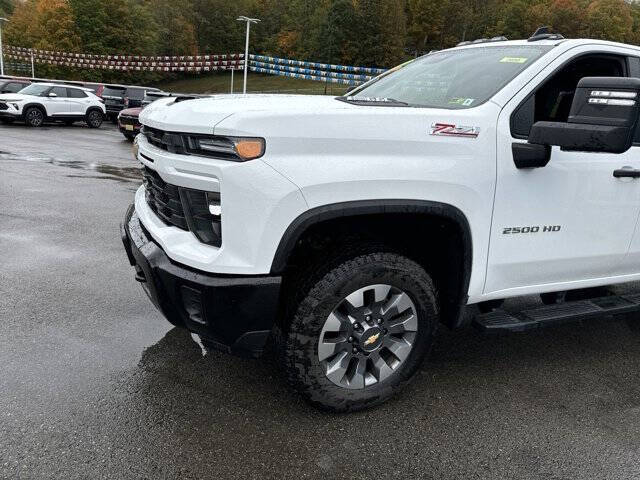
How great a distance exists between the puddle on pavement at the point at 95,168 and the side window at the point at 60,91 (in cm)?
805

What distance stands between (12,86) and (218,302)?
21646 mm

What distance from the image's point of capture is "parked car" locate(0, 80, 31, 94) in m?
19.7

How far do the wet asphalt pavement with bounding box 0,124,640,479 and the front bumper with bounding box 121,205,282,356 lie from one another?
0.50 metres

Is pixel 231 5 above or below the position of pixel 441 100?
above

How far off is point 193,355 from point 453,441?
5.43 feet

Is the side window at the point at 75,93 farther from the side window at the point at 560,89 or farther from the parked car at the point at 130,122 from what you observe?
the side window at the point at 560,89

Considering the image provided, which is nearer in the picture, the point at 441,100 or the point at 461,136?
the point at 461,136

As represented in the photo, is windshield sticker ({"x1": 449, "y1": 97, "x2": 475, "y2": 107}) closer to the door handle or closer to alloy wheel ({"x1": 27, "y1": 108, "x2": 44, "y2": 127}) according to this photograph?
the door handle

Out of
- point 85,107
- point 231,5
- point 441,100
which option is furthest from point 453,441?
point 231,5

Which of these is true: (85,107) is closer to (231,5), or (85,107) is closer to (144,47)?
(144,47)

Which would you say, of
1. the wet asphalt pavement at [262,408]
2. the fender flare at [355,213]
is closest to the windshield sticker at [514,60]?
the fender flare at [355,213]

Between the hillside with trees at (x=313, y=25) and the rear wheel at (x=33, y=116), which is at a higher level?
the hillside with trees at (x=313, y=25)

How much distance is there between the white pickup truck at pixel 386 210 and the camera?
7.67 feet

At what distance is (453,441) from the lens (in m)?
2.64
